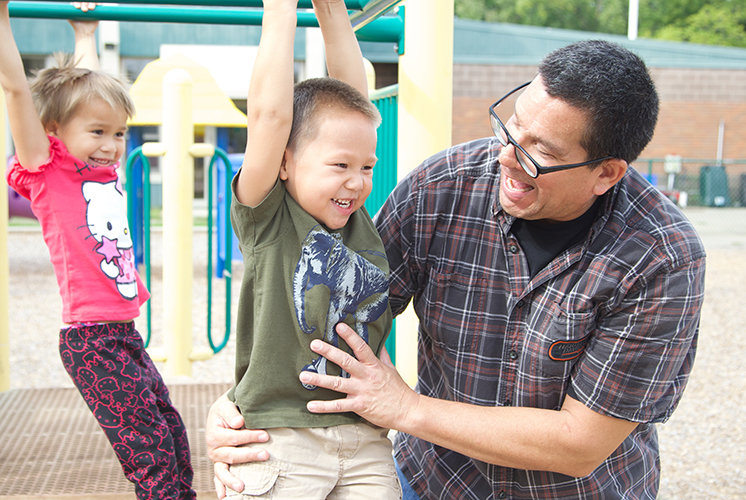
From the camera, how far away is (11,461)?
7.69 ft

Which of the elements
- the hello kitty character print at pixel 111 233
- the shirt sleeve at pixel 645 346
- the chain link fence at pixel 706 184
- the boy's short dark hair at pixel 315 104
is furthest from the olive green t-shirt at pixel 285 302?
the chain link fence at pixel 706 184

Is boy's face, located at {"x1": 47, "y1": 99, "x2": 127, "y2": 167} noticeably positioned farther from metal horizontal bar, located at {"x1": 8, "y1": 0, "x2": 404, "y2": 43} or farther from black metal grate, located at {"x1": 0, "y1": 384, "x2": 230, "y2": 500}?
black metal grate, located at {"x1": 0, "y1": 384, "x2": 230, "y2": 500}

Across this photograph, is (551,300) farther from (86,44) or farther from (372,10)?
(86,44)

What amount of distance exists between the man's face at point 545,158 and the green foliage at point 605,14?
33964mm

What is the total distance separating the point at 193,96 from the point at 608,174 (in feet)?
23.6

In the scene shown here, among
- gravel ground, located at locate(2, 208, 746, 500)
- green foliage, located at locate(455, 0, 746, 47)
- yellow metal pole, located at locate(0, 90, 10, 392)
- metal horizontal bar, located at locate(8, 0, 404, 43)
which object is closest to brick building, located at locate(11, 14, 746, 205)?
gravel ground, located at locate(2, 208, 746, 500)

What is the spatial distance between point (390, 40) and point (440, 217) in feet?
3.04

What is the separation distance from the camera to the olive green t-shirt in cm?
133

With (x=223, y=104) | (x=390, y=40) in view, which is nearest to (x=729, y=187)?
(x=223, y=104)

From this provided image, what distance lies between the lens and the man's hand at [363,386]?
52.7 inches

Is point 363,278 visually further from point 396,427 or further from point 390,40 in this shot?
point 390,40

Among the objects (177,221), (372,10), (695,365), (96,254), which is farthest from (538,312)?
(695,365)

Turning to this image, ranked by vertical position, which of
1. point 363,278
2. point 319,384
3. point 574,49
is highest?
point 574,49

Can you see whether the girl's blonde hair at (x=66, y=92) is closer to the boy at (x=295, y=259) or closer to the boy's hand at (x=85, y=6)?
the boy's hand at (x=85, y=6)
